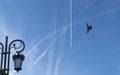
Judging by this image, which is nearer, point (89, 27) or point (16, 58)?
point (16, 58)

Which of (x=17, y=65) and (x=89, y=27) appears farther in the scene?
(x=89, y=27)

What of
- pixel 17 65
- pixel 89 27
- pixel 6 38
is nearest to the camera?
pixel 17 65

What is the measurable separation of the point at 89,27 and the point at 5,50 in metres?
16.5

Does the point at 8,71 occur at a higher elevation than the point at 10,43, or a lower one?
lower

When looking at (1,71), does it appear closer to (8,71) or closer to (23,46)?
(8,71)

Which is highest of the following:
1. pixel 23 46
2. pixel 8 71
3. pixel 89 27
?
pixel 89 27

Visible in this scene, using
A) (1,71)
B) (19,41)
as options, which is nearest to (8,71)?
(1,71)

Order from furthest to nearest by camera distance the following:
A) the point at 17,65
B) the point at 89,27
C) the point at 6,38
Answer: the point at 89,27
the point at 6,38
the point at 17,65

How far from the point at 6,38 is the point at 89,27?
1624cm

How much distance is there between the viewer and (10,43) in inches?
734

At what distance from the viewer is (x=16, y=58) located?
59.1 feet

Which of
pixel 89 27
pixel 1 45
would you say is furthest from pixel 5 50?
pixel 89 27

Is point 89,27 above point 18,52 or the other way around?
above

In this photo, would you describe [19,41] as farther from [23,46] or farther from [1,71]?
[1,71]
